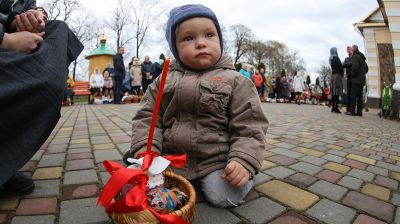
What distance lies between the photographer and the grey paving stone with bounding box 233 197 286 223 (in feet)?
4.93

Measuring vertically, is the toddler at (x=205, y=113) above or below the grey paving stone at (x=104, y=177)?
above

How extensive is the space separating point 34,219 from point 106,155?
122cm

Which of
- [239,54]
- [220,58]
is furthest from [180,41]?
[239,54]

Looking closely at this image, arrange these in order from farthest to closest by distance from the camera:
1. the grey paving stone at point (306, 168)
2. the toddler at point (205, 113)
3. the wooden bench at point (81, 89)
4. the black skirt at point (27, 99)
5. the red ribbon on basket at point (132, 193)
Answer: the wooden bench at point (81, 89), the grey paving stone at point (306, 168), the toddler at point (205, 113), the black skirt at point (27, 99), the red ribbon on basket at point (132, 193)

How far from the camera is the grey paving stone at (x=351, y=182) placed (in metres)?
2.06

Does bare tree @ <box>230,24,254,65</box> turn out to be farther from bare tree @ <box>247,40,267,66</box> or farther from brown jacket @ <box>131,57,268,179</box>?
brown jacket @ <box>131,57,268,179</box>

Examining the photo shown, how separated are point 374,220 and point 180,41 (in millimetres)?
1409

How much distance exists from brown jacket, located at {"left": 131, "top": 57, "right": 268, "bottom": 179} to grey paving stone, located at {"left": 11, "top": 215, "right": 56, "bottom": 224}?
0.52 m

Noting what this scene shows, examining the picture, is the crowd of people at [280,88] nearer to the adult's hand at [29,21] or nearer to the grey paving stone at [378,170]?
the grey paving stone at [378,170]

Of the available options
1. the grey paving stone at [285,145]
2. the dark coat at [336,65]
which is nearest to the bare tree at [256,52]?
the dark coat at [336,65]

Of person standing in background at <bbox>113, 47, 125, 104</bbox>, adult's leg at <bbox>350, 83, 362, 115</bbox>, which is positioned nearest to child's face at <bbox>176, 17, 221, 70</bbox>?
adult's leg at <bbox>350, 83, 362, 115</bbox>

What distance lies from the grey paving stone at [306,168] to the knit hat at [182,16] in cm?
122

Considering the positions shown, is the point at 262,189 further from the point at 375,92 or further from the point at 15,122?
the point at 375,92

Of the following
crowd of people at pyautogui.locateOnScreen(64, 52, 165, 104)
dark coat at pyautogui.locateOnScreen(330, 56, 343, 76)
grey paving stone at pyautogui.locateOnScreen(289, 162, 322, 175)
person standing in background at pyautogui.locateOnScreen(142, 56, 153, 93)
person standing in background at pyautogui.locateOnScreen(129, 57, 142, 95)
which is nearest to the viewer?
grey paving stone at pyautogui.locateOnScreen(289, 162, 322, 175)
